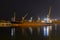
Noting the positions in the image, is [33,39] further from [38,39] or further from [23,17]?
[23,17]

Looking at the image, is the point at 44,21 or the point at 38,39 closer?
the point at 38,39

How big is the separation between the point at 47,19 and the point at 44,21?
166cm

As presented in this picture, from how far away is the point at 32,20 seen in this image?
88875 millimetres

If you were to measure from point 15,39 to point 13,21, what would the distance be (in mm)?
46892

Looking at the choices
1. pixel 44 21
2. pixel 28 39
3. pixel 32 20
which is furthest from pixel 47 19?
pixel 28 39

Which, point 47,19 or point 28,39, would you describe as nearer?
point 28,39

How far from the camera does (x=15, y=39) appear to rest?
101 feet

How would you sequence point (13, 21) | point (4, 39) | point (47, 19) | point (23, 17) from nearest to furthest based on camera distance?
point (4, 39)
point (13, 21)
point (23, 17)
point (47, 19)

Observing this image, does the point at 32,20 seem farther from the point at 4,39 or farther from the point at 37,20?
the point at 4,39

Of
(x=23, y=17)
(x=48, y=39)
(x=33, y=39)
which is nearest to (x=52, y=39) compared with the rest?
(x=48, y=39)

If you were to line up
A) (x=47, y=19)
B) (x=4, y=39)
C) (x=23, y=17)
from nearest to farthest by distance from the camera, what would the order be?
(x=4, y=39), (x=23, y=17), (x=47, y=19)

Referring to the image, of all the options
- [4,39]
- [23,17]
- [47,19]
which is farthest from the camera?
[47,19]

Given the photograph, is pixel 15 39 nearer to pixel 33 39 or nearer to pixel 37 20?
pixel 33 39

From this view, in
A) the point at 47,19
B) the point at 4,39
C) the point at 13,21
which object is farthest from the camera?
the point at 47,19
